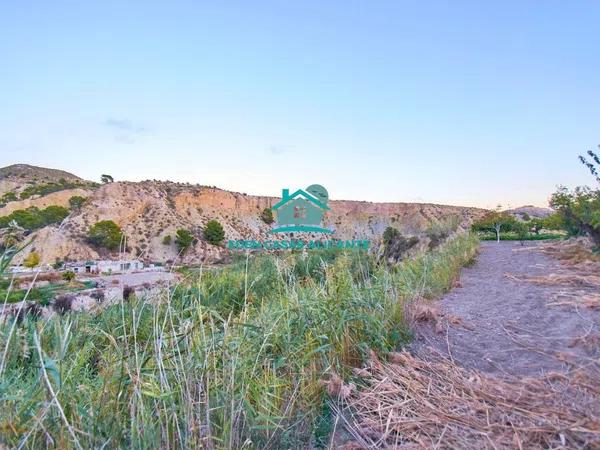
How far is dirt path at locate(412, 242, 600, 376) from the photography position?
282 cm

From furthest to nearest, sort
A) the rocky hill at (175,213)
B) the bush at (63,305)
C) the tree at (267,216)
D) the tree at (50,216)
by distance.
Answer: the tree at (267,216), the rocky hill at (175,213), the bush at (63,305), the tree at (50,216)

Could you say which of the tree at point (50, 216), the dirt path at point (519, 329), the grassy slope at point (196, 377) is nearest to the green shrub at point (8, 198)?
the tree at point (50, 216)

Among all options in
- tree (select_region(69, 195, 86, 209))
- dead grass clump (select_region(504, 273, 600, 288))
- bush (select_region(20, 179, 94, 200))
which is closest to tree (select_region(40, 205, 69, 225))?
dead grass clump (select_region(504, 273, 600, 288))

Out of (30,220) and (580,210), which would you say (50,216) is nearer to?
(30,220)

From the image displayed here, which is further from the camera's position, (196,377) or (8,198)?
(8,198)

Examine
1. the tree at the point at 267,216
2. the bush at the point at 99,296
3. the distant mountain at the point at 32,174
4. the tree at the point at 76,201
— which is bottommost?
the bush at the point at 99,296

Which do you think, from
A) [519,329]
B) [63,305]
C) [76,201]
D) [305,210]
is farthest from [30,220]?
[76,201]

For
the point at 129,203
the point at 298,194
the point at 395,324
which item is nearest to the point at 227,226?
the point at 129,203

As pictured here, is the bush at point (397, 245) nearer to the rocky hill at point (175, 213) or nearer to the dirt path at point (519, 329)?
the dirt path at point (519, 329)

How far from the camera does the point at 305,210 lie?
132 feet

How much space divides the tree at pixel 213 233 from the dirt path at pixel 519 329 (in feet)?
124

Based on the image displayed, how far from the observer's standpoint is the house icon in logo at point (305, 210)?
35938mm

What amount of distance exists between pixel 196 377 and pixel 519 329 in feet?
10.6

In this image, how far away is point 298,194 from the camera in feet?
107
